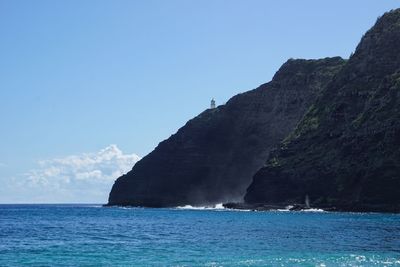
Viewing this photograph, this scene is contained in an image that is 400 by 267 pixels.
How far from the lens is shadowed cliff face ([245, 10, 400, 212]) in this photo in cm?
14600

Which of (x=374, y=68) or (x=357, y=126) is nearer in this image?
(x=357, y=126)

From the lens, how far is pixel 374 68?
595ft

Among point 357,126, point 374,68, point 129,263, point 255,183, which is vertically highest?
point 374,68

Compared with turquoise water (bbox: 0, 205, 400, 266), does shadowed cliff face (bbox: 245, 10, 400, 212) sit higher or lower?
higher

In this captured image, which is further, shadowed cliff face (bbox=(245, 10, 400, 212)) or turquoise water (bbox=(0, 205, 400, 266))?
shadowed cliff face (bbox=(245, 10, 400, 212))

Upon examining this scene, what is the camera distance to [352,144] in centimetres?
15875

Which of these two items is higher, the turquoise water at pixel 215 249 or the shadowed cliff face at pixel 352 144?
the shadowed cliff face at pixel 352 144

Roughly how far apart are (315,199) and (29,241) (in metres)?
106

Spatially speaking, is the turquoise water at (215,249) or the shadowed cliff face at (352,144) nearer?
the turquoise water at (215,249)

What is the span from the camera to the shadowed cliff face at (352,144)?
479 feet

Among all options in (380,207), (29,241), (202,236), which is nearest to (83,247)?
(29,241)

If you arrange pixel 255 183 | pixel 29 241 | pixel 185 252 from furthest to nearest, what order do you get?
pixel 255 183 → pixel 29 241 → pixel 185 252

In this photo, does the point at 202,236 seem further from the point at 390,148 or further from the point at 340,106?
the point at 340,106

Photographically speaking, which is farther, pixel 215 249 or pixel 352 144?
pixel 352 144
